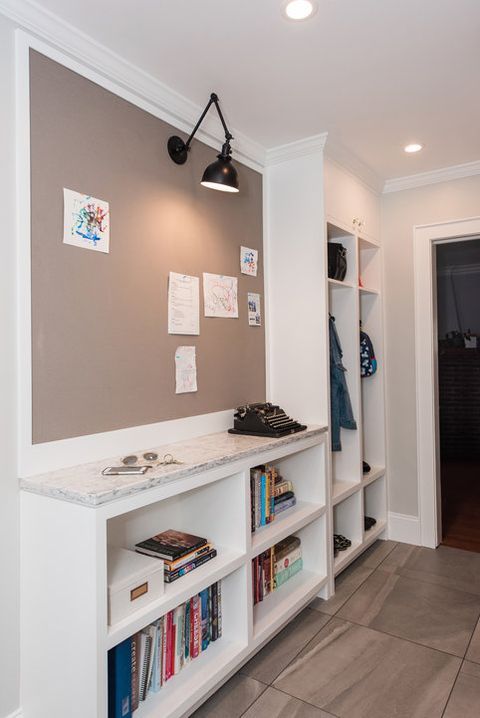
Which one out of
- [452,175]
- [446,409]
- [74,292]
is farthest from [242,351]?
[446,409]

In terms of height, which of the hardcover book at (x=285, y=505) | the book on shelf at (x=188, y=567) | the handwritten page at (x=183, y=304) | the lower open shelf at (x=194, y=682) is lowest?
the lower open shelf at (x=194, y=682)

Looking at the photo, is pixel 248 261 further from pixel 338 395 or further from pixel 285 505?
pixel 285 505

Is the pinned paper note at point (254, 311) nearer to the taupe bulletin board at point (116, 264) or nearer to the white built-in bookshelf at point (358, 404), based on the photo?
the taupe bulletin board at point (116, 264)

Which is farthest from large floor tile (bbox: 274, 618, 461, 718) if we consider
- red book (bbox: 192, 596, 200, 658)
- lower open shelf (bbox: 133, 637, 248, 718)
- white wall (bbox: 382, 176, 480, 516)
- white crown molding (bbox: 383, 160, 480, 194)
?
white crown molding (bbox: 383, 160, 480, 194)

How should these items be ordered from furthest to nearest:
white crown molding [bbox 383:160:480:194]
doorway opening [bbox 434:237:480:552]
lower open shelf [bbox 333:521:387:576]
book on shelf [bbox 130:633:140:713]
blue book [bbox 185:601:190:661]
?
doorway opening [bbox 434:237:480:552] → white crown molding [bbox 383:160:480:194] → lower open shelf [bbox 333:521:387:576] → blue book [bbox 185:601:190:661] → book on shelf [bbox 130:633:140:713]

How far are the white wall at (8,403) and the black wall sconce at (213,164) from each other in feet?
2.53

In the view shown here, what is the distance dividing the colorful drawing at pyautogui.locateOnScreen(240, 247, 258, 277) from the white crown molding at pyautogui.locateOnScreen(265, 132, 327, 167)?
1.83 ft

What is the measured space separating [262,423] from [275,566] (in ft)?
2.46

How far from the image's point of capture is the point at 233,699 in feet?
6.26

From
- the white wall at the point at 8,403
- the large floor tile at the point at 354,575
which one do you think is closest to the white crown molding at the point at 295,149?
the white wall at the point at 8,403

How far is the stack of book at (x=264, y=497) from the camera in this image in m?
2.31

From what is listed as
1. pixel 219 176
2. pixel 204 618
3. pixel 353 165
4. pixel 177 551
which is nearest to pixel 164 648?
pixel 204 618

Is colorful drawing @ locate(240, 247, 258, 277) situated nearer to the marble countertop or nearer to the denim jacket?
the denim jacket

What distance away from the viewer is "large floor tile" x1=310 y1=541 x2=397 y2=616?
2.61 m
